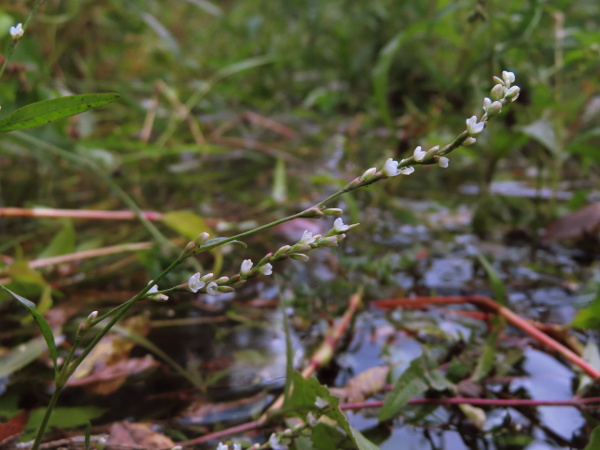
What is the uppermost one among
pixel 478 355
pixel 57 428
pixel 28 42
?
pixel 28 42

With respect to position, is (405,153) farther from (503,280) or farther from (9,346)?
(9,346)

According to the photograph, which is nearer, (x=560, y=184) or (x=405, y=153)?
(x=405, y=153)

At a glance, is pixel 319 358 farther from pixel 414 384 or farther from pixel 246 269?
pixel 246 269

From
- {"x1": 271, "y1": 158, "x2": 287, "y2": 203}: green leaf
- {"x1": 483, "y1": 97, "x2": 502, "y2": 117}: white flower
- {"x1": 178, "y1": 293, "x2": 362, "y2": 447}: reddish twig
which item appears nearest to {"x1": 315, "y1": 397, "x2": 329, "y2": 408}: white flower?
{"x1": 178, "y1": 293, "x2": 362, "y2": 447}: reddish twig

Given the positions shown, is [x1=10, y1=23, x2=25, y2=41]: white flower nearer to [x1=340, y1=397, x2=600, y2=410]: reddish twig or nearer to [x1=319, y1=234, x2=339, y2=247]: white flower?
[x1=319, y1=234, x2=339, y2=247]: white flower

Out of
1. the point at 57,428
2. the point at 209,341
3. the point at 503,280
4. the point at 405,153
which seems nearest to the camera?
the point at 57,428

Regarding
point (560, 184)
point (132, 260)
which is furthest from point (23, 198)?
point (560, 184)

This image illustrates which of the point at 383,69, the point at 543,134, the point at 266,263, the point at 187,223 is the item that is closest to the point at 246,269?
the point at 266,263
